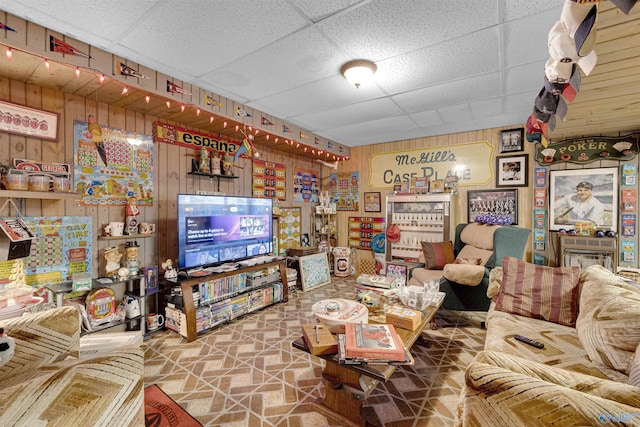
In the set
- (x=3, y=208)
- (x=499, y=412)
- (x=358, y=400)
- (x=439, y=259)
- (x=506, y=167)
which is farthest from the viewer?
(x=506, y=167)

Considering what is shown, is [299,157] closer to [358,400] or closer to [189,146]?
[189,146]

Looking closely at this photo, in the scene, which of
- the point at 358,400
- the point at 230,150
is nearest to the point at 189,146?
the point at 230,150

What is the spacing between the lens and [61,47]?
1.98 m

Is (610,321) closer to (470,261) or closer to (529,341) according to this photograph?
(529,341)

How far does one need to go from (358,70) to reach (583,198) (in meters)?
3.52

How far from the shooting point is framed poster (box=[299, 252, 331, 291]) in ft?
14.4

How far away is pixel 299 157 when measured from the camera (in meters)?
5.15

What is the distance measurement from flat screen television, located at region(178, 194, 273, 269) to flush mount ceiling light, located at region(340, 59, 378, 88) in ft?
A: 6.30

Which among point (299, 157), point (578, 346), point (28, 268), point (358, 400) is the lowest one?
point (358, 400)

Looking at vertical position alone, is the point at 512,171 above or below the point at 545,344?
above

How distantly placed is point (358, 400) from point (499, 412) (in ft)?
3.09

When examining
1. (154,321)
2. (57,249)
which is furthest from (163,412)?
(57,249)

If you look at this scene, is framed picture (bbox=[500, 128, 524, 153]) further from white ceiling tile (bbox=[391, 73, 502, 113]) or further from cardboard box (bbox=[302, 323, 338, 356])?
cardboard box (bbox=[302, 323, 338, 356])

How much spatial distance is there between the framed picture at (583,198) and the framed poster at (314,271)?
329 cm
